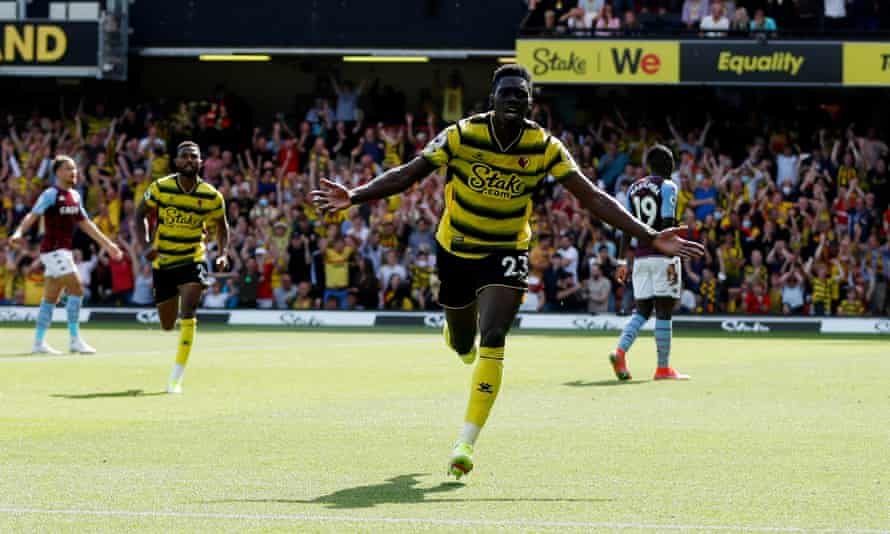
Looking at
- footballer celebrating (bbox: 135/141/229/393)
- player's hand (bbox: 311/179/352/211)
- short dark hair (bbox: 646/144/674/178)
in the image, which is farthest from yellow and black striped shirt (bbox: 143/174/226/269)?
player's hand (bbox: 311/179/352/211)

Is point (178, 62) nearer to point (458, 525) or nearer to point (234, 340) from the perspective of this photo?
point (234, 340)

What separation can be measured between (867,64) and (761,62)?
212cm

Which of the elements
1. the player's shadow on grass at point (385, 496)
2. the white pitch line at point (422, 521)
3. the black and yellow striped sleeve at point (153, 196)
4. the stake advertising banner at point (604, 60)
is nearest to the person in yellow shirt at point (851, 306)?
the stake advertising banner at point (604, 60)

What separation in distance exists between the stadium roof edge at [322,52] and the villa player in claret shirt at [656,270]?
57.7 ft

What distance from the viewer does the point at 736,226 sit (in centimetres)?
2991

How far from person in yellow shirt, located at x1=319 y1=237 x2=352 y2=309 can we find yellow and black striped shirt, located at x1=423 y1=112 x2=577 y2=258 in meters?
20.4

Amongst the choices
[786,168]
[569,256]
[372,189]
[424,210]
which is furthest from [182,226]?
[786,168]

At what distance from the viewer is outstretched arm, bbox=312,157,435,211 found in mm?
8906

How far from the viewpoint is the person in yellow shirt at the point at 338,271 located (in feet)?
99.5

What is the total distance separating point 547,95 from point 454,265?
85.5ft

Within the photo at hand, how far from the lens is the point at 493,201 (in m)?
9.72

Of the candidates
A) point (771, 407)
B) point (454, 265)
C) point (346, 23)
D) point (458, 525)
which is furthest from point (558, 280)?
point (458, 525)

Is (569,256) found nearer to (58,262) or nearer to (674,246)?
(58,262)

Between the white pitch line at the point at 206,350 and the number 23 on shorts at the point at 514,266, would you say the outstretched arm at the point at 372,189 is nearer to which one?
the number 23 on shorts at the point at 514,266
